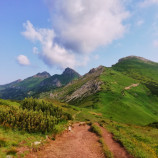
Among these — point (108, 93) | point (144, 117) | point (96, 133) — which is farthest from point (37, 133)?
point (108, 93)

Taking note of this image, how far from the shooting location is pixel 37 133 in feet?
55.4

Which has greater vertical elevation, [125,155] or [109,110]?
[109,110]

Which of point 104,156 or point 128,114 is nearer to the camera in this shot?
point 104,156

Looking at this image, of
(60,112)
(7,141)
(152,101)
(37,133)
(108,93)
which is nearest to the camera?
(7,141)

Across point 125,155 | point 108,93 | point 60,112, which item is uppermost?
point 108,93

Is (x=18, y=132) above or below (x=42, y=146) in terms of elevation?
above

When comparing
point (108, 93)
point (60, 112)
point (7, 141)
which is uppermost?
point (108, 93)

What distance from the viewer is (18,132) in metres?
15.6

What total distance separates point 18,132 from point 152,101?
115m

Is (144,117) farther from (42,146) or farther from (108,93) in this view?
(42,146)

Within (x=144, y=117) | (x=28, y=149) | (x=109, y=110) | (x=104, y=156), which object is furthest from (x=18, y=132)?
(x=144, y=117)

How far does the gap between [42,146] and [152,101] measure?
114 meters

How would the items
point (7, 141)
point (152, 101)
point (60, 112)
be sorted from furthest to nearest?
point (152, 101) < point (60, 112) < point (7, 141)

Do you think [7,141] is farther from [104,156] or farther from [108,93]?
[108,93]
